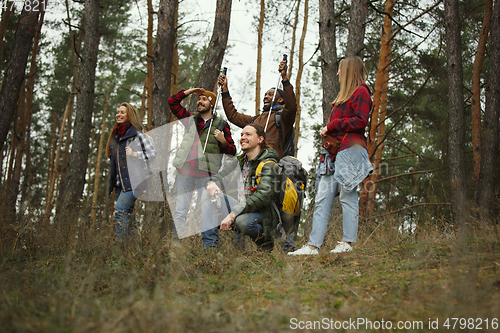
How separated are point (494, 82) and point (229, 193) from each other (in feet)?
24.0

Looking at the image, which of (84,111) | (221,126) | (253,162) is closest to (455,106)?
(221,126)

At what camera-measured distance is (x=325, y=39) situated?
6496 mm

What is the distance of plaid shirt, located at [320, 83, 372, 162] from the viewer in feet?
11.5

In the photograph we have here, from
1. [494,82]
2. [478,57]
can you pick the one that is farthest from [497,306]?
[478,57]

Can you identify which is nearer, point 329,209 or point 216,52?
point 329,209

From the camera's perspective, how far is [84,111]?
8.00 meters

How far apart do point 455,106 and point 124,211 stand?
661 centimetres

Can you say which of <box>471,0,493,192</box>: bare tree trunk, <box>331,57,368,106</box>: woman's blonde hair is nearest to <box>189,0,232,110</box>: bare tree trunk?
<box>331,57,368,106</box>: woman's blonde hair

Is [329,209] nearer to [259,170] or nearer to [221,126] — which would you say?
[259,170]

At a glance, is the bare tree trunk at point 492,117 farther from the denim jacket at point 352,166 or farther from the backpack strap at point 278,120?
the denim jacket at point 352,166

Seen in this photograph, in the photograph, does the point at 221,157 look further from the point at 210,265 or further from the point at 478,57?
the point at 478,57

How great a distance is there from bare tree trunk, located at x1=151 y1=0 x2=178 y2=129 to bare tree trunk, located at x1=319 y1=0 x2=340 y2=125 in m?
2.61

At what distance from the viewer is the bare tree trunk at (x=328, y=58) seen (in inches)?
250

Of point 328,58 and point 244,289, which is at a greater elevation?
point 328,58
